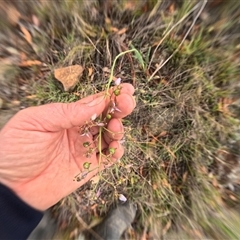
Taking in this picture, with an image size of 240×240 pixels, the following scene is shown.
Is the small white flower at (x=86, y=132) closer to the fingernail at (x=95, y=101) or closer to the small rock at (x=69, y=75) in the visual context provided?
the fingernail at (x=95, y=101)

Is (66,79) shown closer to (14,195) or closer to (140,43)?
(140,43)

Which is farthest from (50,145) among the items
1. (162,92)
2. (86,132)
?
(162,92)

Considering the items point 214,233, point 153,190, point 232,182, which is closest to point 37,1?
point 153,190

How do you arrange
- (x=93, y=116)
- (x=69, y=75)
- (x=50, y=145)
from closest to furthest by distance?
(x=93, y=116), (x=50, y=145), (x=69, y=75)

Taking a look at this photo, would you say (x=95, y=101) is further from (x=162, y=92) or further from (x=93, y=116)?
(x=162, y=92)

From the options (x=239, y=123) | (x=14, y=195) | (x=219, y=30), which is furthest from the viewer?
(x=239, y=123)

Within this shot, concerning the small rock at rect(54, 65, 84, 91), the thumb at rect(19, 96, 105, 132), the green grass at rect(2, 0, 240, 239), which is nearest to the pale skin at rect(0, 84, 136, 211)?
the thumb at rect(19, 96, 105, 132)
